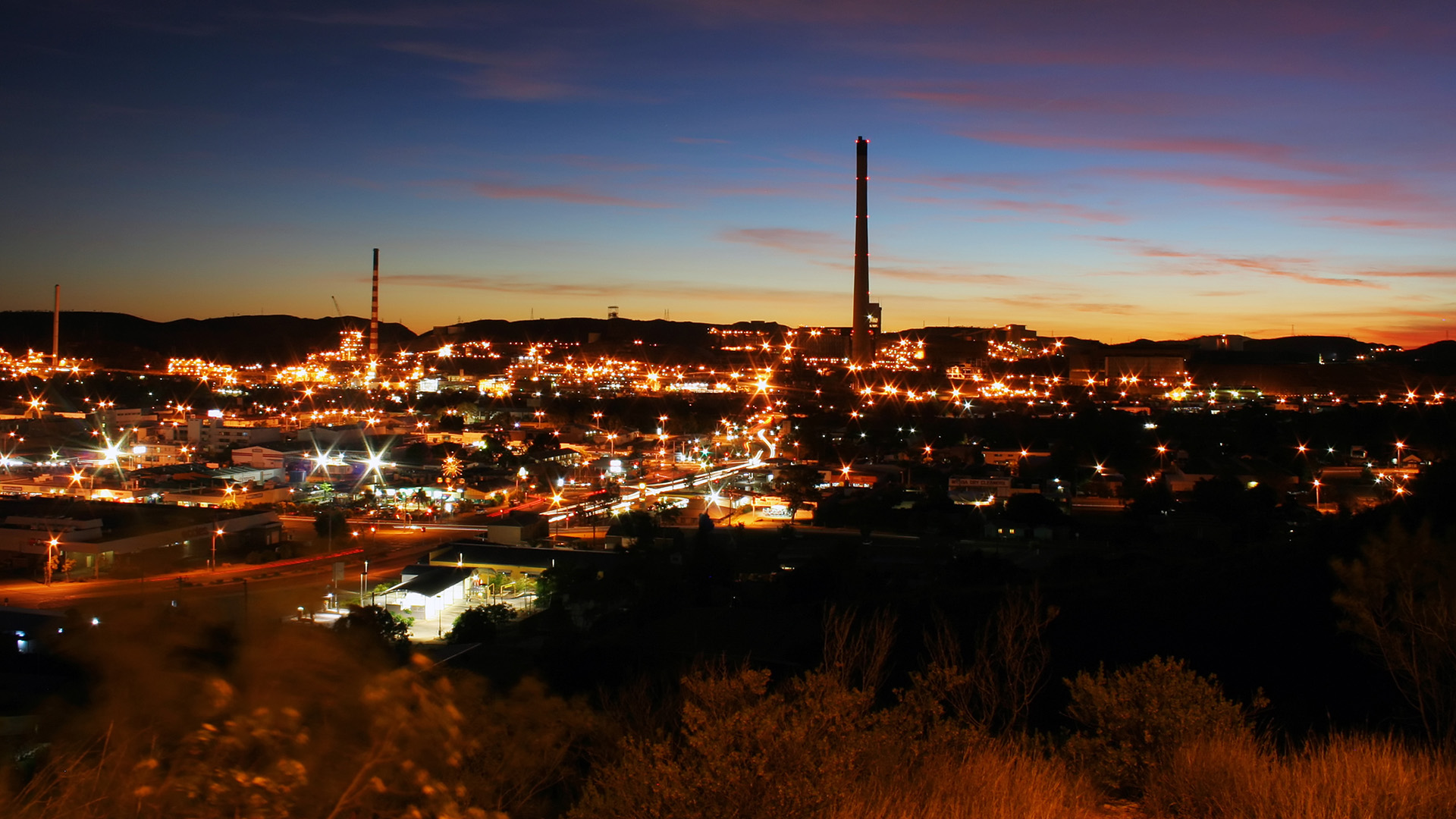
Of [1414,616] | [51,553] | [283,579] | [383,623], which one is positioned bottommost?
[283,579]

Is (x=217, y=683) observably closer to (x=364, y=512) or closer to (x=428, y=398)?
(x=364, y=512)

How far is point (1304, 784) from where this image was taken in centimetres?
132

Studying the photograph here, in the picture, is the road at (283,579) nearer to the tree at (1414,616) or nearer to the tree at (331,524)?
the tree at (331,524)

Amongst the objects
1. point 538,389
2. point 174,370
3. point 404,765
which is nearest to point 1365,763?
point 404,765

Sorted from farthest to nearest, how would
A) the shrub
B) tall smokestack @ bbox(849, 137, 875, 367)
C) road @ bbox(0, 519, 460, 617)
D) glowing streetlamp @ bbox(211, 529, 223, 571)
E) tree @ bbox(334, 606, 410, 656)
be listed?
1. tall smokestack @ bbox(849, 137, 875, 367)
2. glowing streetlamp @ bbox(211, 529, 223, 571)
3. road @ bbox(0, 519, 460, 617)
4. tree @ bbox(334, 606, 410, 656)
5. the shrub

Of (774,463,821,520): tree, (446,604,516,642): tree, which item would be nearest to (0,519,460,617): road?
(446,604,516,642): tree

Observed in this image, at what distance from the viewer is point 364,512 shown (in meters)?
8.97

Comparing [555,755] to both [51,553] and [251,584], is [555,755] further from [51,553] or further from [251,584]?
[51,553]

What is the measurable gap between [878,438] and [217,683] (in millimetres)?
13149

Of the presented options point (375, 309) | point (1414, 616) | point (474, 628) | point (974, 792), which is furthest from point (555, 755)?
point (375, 309)

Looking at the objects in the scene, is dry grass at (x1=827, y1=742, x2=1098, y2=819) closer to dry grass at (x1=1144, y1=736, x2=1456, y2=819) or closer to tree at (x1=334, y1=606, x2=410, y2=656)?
dry grass at (x1=1144, y1=736, x2=1456, y2=819)

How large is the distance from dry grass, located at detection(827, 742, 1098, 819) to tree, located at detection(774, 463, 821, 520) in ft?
23.2

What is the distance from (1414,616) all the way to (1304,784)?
5.73 feet

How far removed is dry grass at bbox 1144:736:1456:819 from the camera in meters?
1.28
